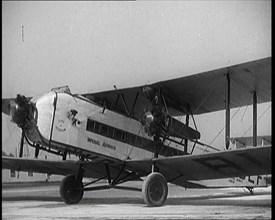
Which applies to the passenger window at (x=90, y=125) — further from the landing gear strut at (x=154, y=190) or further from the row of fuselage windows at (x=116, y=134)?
the landing gear strut at (x=154, y=190)

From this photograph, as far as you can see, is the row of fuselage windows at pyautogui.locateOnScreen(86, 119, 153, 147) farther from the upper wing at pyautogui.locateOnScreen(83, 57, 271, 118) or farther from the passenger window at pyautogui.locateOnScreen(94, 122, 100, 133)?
the upper wing at pyautogui.locateOnScreen(83, 57, 271, 118)

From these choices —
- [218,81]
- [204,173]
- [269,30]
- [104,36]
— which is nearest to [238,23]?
[269,30]

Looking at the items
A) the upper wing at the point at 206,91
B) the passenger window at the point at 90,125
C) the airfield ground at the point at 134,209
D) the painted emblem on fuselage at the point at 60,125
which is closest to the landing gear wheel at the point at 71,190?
the airfield ground at the point at 134,209

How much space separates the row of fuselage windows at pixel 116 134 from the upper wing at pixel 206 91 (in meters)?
0.51

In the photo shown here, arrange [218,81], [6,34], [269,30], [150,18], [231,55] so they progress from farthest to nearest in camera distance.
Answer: [218,81] < [231,55] < [150,18] < [6,34] < [269,30]

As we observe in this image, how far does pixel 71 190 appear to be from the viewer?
341 inches

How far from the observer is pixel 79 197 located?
28.5ft

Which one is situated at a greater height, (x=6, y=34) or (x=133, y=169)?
(x=6, y=34)

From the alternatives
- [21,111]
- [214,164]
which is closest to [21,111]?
[21,111]

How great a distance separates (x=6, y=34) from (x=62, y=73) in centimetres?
192

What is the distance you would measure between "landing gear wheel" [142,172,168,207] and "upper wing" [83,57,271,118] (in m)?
1.67

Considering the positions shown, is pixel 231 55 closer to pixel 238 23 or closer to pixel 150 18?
pixel 238 23

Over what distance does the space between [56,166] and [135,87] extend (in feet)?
10.1

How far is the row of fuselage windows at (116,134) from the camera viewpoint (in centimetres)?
795
